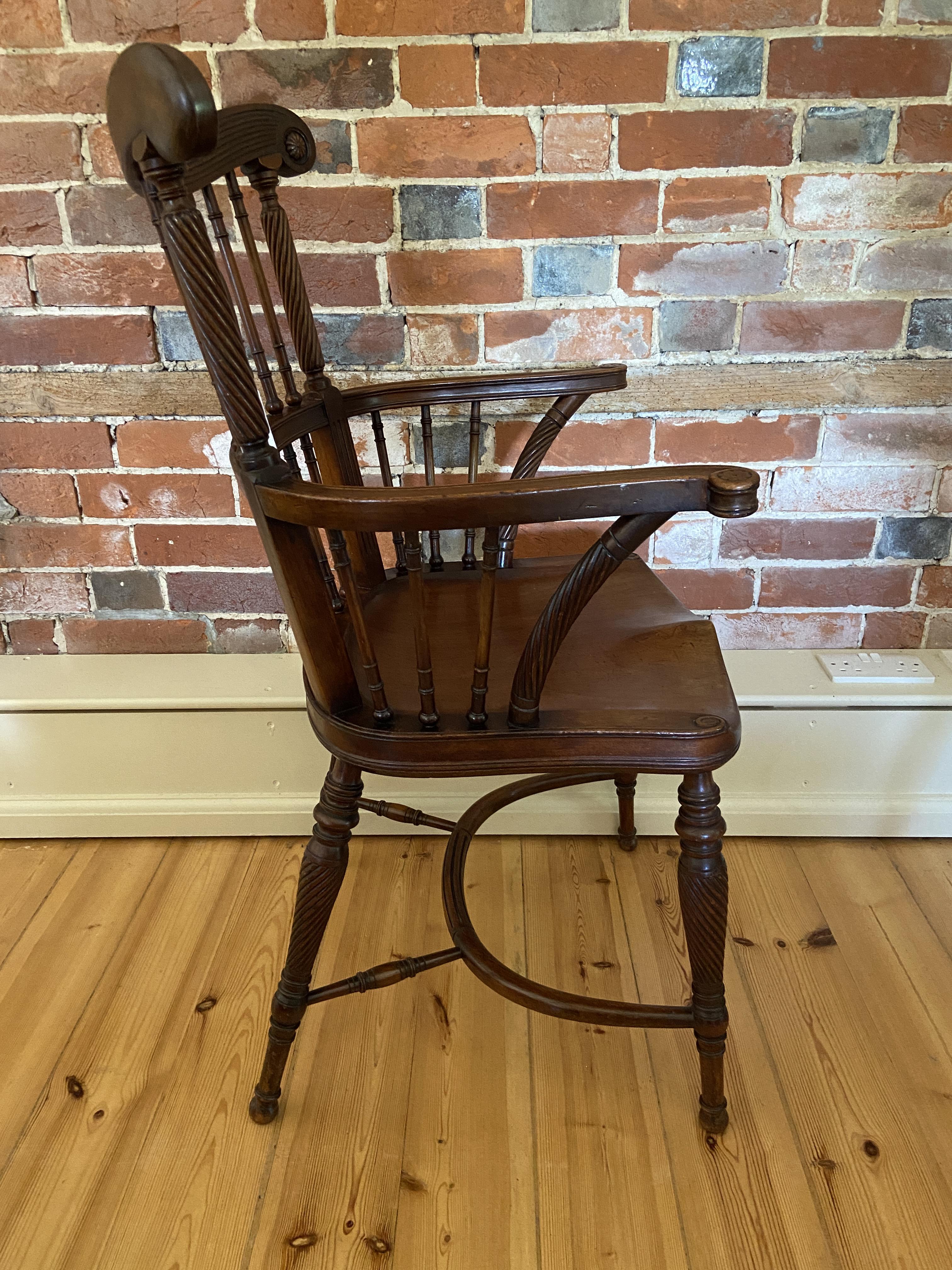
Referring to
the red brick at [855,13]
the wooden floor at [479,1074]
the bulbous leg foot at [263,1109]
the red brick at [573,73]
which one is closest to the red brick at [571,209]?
the red brick at [573,73]

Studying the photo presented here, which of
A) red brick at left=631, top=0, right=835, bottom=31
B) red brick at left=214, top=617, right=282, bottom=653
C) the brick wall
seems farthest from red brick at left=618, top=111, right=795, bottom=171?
red brick at left=214, top=617, right=282, bottom=653

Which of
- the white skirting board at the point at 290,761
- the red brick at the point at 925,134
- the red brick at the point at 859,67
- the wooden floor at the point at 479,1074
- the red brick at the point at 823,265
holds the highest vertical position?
the red brick at the point at 859,67

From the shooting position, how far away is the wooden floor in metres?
1.01

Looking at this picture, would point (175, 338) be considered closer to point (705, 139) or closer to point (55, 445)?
point (55, 445)

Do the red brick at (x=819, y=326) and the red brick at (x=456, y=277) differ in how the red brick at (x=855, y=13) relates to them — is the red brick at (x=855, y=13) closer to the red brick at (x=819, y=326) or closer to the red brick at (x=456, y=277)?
the red brick at (x=819, y=326)

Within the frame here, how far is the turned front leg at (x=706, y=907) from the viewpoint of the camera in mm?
982

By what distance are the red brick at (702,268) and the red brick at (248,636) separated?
86 centimetres

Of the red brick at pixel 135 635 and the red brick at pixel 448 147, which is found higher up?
the red brick at pixel 448 147

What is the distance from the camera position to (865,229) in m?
1.41

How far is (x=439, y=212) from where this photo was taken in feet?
4.61

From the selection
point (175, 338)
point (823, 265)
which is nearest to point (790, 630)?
point (823, 265)

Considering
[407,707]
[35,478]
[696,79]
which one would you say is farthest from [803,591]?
[35,478]

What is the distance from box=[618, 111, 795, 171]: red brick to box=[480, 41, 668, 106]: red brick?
0.11 ft

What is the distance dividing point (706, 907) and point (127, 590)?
118cm
